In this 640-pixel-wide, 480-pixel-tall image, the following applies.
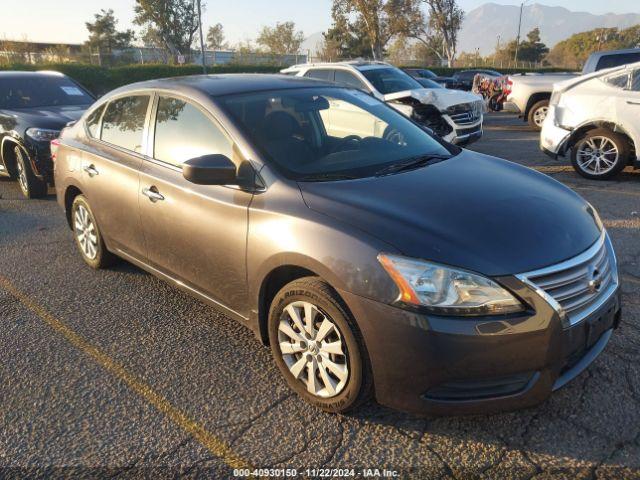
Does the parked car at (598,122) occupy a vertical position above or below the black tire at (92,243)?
above

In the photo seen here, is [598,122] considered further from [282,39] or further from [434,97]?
[282,39]

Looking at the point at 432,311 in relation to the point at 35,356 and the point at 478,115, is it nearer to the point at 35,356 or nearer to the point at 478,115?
the point at 35,356

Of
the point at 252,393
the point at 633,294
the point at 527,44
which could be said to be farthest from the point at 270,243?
the point at 527,44

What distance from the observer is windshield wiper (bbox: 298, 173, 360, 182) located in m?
2.89

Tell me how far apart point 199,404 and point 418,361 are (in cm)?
125

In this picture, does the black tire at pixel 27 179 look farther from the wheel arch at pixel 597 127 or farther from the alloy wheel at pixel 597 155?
the alloy wheel at pixel 597 155

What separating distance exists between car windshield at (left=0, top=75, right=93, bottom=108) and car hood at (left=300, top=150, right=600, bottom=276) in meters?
6.87

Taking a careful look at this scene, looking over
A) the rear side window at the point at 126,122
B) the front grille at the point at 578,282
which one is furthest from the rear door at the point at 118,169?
the front grille at the point at 578,282

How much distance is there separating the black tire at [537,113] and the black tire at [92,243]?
37.2 ft

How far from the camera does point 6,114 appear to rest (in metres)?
7.36

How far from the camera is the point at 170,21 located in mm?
54375

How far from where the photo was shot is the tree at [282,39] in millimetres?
72188

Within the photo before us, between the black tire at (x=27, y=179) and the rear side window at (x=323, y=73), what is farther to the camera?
the rear side window at (x=323, y=73)

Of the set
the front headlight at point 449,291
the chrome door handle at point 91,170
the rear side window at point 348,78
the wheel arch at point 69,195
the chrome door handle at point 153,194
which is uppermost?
the rear side window at point 348,78
